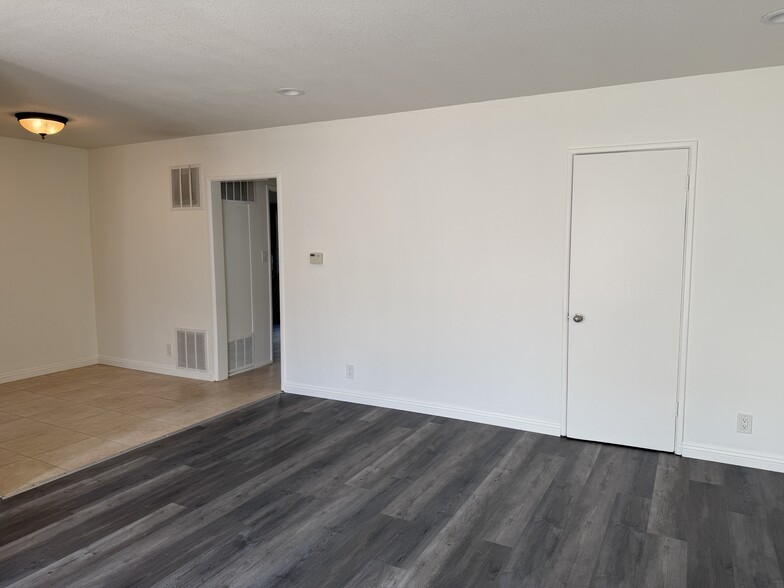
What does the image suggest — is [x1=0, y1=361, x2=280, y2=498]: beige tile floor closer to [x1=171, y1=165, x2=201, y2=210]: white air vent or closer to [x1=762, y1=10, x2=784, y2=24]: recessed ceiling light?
[x1=171, y1=165, x2=201, y2=210]: white air vent

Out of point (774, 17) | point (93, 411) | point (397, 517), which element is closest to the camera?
point (774, 17)

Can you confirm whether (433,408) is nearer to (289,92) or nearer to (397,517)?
(397,517)

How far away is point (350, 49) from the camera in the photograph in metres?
2.99

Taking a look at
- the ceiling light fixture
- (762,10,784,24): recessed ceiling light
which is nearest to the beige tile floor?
the ceiling light fixture

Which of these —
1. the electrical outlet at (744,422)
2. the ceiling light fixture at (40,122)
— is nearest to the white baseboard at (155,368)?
the ceiling light fixture at (40,122)

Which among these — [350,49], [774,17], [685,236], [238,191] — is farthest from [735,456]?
[238,191]

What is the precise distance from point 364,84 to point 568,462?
2.94 metres

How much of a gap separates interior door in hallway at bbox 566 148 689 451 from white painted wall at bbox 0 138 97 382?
566 centimetres

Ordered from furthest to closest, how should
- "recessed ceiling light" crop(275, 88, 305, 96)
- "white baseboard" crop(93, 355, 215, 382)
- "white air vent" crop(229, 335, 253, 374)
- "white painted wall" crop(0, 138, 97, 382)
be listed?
1. "white air vent" crop(229, 335, 253, 374)
2. "white baseboard" crop(93, 355, 215, 382)
3. "white painted wall" crop(0, 138, 97, 382)
4. "recessed ceiling light" crop(275, 88, 305, 96)

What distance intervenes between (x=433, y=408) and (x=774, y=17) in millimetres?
3411

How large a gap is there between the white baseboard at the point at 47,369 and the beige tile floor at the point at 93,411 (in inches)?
5.0

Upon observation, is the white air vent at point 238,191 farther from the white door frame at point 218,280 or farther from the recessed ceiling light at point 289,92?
the recessed ceiling light at point 289,92

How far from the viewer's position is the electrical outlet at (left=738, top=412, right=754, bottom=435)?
3514 millimetres

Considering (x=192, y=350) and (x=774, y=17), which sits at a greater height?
(x=774, y=17)
